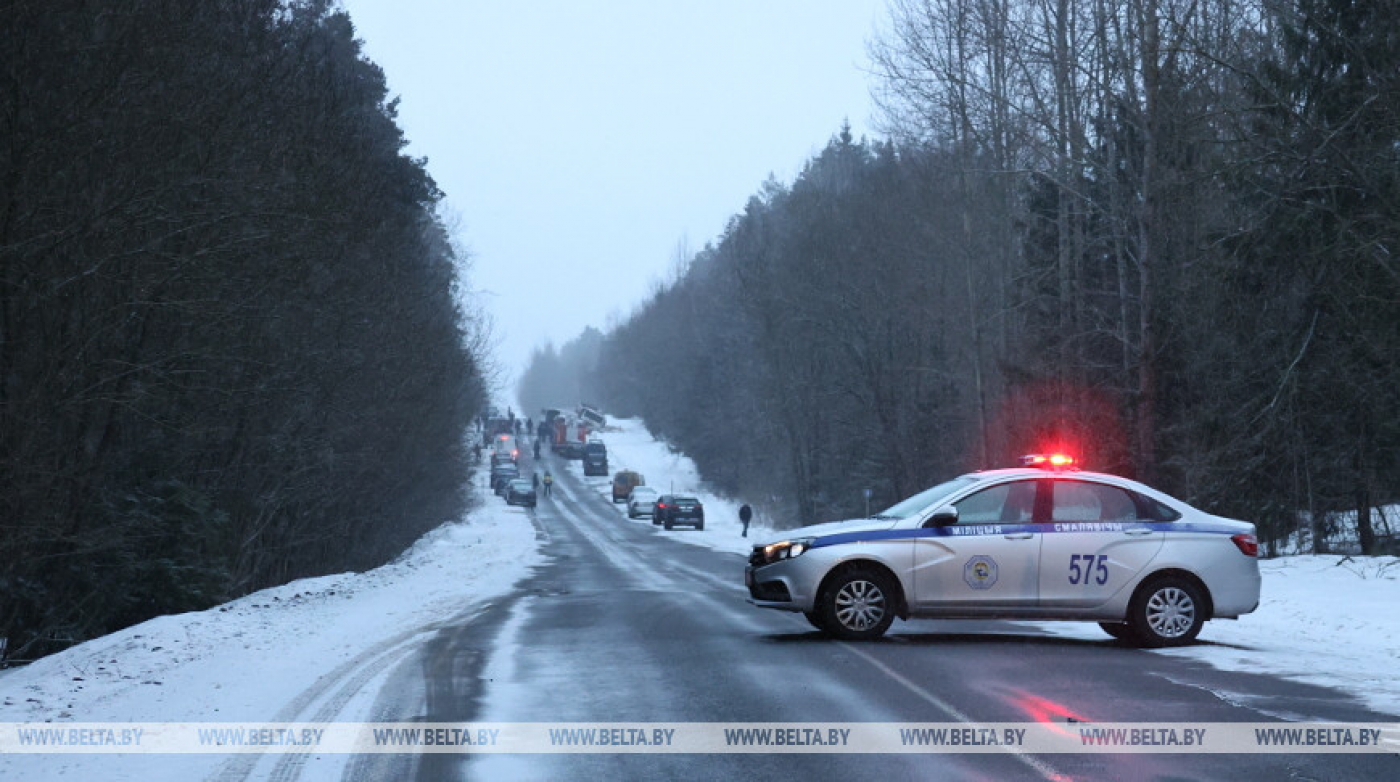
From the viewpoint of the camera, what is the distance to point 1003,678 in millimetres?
11375

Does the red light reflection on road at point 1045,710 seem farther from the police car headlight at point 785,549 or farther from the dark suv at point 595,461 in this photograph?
the dark suv at point 595,461

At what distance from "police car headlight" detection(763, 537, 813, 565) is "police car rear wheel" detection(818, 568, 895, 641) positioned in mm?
427

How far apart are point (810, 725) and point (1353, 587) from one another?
11.6 metres

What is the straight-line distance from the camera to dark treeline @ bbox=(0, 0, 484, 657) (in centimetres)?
1565

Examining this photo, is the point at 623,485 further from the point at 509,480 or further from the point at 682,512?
the point at 682,512

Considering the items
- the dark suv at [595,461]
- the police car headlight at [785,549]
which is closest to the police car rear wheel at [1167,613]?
the police car headlight at [785,549]

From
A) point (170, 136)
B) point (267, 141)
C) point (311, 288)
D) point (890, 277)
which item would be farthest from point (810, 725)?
point (890, 277)

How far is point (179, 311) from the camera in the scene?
64.1ft

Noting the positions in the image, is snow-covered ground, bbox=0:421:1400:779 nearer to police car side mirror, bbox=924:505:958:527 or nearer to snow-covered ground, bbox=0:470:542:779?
snow-covered ground, bbox=0:470:542:779

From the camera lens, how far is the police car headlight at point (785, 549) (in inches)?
551

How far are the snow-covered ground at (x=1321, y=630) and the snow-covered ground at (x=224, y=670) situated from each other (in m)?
7.22

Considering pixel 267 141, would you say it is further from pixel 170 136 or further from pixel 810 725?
pixel 810 725

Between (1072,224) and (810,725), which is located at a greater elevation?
(1072,224)

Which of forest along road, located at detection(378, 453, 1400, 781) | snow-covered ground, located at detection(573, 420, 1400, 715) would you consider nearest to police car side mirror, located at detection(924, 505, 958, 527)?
forest along road, located at detection(378, 453, 1400, 781)
